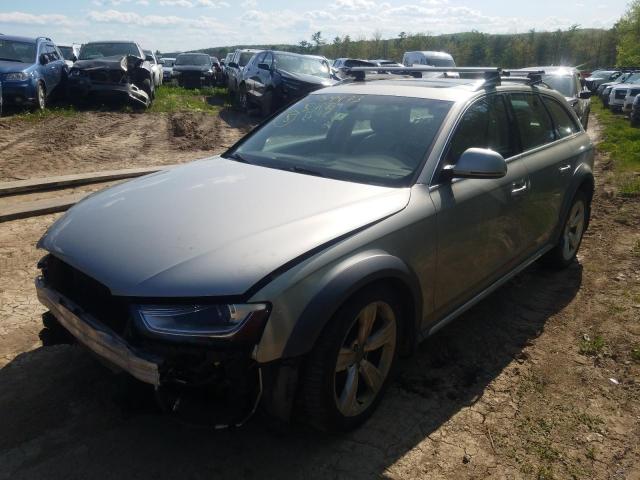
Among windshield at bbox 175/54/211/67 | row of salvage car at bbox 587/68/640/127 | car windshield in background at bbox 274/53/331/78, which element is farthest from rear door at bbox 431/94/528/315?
windshield at bbox 175/54/211/67

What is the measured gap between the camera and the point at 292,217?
2.62 m

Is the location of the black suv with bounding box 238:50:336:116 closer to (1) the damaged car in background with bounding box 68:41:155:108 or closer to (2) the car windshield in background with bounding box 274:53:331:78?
(2) the car windshield in background with bounding box 274:53:331:78

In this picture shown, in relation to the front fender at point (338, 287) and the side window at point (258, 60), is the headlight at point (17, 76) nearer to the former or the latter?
the side window at point (258, 60)

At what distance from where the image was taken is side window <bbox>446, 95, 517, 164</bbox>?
3.31 metres

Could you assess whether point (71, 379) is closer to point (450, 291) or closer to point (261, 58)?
point (450, 291)

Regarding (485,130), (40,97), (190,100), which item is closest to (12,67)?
(40,97)

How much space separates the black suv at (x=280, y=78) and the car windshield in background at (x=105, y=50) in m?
3.13

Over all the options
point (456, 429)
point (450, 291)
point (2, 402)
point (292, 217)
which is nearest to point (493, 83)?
point (450, 291)

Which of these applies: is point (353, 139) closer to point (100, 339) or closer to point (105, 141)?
point (100, 339)

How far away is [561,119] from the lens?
4.75 meters

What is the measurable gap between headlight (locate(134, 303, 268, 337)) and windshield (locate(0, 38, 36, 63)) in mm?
12413

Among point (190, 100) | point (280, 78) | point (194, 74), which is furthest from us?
point (194, 74)

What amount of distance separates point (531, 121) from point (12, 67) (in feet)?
36.9

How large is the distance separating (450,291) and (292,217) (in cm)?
115
